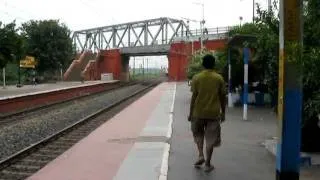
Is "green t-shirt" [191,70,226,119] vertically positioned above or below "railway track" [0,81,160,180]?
above

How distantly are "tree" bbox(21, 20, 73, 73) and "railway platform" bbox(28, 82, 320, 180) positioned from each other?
6598 centimetres

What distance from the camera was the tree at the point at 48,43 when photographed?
279 ft

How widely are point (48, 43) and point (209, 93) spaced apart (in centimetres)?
7691

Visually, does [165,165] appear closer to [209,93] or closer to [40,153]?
[209,93]

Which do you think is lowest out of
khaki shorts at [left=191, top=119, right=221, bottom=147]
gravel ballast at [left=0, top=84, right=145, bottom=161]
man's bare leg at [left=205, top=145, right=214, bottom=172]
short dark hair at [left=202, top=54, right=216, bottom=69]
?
gravel ballast at [left=0, top=84, right=145, bottom=161]

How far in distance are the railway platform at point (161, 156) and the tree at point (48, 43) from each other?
216ft

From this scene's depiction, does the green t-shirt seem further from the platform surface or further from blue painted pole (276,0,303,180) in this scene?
blue painted pole (276,0,303,180)

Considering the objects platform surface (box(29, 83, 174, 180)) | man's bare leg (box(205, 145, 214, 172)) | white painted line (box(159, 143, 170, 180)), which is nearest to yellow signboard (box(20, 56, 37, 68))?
platform surface (box(29, 83, 174, 180))

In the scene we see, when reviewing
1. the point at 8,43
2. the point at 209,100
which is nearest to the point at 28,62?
the point at 8,43

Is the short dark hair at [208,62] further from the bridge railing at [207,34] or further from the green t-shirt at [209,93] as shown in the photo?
the bridge railing at [207,34]

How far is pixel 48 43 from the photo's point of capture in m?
85.4

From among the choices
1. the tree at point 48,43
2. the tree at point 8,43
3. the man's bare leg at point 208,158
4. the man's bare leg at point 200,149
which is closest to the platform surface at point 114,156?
the man's bare leg at point 200,149

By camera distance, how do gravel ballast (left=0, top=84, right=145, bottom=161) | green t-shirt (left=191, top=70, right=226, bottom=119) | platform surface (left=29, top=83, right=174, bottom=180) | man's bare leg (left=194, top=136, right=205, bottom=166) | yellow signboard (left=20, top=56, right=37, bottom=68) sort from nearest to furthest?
green t-shirt (left=191, top=70, right=226, bottom=119) → man's bare leg (left=194, top=136, right=205, bottom=166) → platform surface (left=29, top=83, right=174, bottom=180) → gravel ballast (left=0, top=84, right=145, bottom=161) → yellow signboard (left=20, top=56, right=37, bottom=68)

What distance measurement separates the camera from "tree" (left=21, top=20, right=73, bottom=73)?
84.9 metres
